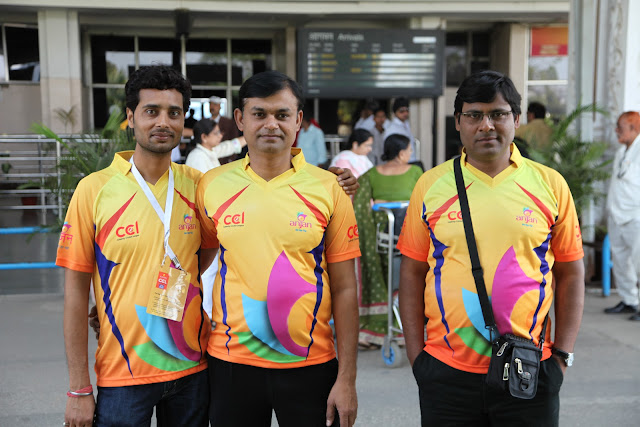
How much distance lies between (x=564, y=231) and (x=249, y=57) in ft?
46.5

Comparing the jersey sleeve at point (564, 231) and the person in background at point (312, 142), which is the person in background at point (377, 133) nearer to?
the person in background at point (312, 142)

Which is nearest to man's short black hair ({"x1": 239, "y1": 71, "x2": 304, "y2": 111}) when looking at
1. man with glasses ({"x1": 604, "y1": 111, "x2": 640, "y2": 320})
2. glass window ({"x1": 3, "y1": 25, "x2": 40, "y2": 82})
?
man with glasses ({"x1": 604, "y1": 111, "x2": 640, "y2": 320})

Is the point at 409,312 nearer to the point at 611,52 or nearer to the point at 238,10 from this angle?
the point at 611,52

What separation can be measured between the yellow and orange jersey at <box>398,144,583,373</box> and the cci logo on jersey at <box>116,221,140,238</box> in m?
1.04

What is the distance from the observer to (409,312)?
8.16ft

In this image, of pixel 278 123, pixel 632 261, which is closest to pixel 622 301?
pixel 632 261

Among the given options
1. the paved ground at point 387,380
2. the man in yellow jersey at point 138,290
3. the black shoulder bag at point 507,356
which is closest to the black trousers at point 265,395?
the man in yellow jersey at point 138,290

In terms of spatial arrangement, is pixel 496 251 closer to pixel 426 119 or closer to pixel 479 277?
pixel 479 277

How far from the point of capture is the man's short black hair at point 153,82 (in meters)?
2.39

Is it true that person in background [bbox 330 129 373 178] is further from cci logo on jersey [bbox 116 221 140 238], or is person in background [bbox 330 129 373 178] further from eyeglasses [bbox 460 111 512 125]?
cci logo on jersey [bbox 116 221 140 238]

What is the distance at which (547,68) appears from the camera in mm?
15109

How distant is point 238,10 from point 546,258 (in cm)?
Result: 1122

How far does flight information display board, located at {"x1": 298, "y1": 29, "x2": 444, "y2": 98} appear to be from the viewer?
43.0 ft

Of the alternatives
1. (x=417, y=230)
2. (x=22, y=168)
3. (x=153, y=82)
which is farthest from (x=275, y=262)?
(x=22, y=168)
